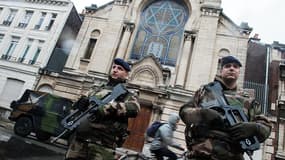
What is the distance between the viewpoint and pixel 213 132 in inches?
90.5

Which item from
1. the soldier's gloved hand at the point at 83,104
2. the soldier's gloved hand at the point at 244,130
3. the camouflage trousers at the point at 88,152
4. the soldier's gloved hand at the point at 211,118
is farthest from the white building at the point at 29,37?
the soldier's gloved hand at the point at 244,130

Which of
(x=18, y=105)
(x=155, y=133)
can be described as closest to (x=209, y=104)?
(x=155, y=133)

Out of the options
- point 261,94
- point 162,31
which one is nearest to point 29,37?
point 162,31

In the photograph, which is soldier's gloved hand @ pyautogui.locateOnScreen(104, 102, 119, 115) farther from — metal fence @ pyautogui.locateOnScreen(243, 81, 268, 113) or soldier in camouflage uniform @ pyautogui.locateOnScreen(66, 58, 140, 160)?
metal fence @ pyautogui.locateOnScreen(243, 81, 268, 113)

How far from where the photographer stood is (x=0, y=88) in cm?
1739

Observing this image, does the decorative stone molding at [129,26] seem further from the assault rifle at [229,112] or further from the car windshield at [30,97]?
the assault rifle at [229,112]

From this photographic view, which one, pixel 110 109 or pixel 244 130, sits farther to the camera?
pixel 110 109

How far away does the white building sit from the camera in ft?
56.1

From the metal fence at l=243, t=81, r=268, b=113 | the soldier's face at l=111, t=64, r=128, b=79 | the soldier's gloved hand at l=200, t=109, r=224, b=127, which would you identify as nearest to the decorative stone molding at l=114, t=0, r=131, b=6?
the metal fence at l=243, t=81, r=268, b=113

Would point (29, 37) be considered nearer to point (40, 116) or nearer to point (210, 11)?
point (40, 116)

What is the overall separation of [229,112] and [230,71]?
61 centimetres

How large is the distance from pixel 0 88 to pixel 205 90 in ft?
60.2

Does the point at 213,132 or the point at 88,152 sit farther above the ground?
the point at 213,132

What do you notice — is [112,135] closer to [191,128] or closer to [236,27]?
[191,128]
